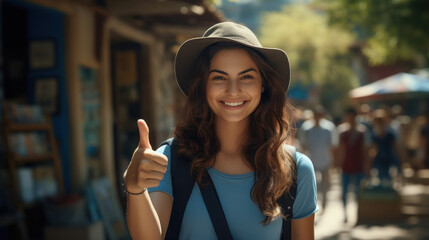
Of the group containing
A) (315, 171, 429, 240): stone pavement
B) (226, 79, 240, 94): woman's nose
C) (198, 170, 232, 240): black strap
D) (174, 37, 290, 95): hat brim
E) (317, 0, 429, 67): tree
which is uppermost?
(317, 0, 429, 67): tree

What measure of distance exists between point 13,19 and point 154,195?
4850 mm

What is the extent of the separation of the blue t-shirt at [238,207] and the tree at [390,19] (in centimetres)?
864

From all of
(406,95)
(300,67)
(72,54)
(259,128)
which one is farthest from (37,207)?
(300,67)

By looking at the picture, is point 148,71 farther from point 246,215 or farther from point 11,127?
point 246,215

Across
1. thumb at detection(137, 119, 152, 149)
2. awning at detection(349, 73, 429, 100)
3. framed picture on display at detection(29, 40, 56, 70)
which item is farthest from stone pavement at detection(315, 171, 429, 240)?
thumb at detection(137, 119, 152, 149)

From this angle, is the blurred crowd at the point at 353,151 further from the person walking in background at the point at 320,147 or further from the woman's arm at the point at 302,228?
the woman's arm at the point at 302,228

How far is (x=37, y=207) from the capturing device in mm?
6133

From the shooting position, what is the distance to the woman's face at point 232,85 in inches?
93.1

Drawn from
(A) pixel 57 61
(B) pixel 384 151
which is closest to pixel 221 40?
(A) pixel 57 61

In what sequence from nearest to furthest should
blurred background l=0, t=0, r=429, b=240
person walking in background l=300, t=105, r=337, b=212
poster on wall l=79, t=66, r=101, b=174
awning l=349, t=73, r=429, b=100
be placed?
blurred background l=0, t=0, r=429, b=240 < poster on wall l=79, t=66, r=101, b=174 < person walking in background l=300, t=105, r=337, b=212 < awning l=349, t=73, r=429, b=100

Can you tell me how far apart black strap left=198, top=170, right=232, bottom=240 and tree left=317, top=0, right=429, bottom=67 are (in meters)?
8.91

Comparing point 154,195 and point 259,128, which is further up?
point 259,128

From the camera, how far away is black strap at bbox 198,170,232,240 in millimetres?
2150

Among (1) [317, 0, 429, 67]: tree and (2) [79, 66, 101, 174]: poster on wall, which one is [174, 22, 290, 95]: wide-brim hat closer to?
(2) [79, 66, 101, 174]: poster on wall
